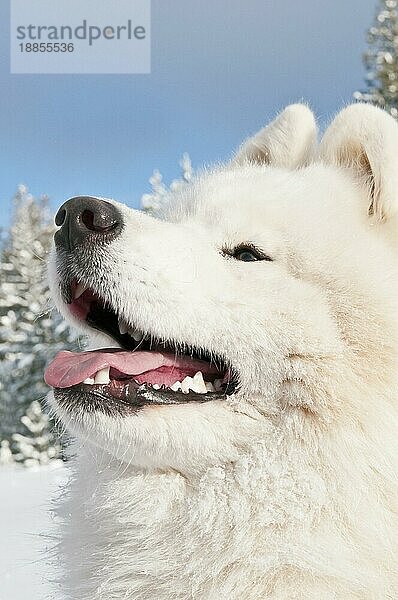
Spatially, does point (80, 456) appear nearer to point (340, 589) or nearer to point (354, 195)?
point (340, 589)

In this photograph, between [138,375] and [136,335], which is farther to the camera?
[136,335]

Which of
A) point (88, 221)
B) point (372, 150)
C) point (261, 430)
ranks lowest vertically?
point (261, 430)

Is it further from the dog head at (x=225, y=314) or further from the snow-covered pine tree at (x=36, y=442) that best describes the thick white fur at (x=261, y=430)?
the snow-covered pine tree at (x=36, y=442)

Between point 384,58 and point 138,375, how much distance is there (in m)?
19.1

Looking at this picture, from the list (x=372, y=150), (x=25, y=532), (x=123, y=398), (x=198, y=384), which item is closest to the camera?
(x=123, y=398)

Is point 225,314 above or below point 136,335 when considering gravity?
above

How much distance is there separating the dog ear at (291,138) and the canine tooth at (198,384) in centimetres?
126

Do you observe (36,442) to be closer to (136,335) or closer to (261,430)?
(136,335)

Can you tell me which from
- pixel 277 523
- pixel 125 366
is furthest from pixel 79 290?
pixel 277 523

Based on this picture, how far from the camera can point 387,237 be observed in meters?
3.08

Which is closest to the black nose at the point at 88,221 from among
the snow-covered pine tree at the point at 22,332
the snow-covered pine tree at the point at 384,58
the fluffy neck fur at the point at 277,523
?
the fluffy neck fur at the point at 277,523

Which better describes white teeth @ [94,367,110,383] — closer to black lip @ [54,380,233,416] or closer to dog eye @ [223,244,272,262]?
black lip @ [54,380,233,416]

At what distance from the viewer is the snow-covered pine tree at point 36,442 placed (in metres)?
23.6

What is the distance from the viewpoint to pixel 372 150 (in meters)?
3.17
